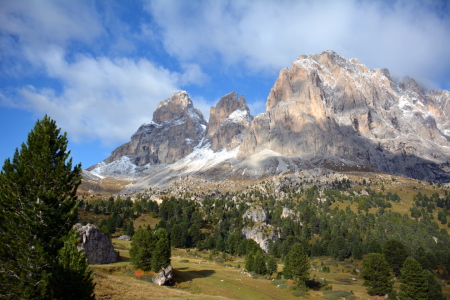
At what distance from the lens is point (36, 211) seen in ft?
73.2

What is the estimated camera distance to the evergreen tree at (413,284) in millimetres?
63656

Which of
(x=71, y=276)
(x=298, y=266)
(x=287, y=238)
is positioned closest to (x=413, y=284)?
(x=298, y=266)

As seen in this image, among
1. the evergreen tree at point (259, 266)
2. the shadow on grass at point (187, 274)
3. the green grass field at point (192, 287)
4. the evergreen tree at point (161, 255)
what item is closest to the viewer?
the green grass field at point (192, 287)

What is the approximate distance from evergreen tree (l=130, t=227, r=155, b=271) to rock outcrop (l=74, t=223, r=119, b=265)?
6.02 meters

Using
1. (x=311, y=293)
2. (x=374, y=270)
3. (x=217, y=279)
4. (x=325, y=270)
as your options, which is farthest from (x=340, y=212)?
(x=217, y=279)

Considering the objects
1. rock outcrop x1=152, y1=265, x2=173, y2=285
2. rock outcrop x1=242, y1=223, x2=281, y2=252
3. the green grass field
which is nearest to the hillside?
the green grass field

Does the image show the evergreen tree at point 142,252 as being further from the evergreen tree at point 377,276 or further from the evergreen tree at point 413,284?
the evergreen tree at point 413,284

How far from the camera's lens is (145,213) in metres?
158

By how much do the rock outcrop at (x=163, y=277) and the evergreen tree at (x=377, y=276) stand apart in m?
49.7

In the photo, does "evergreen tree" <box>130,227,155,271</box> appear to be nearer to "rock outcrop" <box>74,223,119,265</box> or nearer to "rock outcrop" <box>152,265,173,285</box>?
"rock outcrop" <box>152,265,173,285</box>

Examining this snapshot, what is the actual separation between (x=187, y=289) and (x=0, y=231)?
33851mm

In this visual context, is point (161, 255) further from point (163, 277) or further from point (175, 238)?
point (175, 238)

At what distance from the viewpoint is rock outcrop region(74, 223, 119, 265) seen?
53466mm

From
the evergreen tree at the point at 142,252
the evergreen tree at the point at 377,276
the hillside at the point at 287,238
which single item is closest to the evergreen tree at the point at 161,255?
the evergreen tree at the point at 142,252
